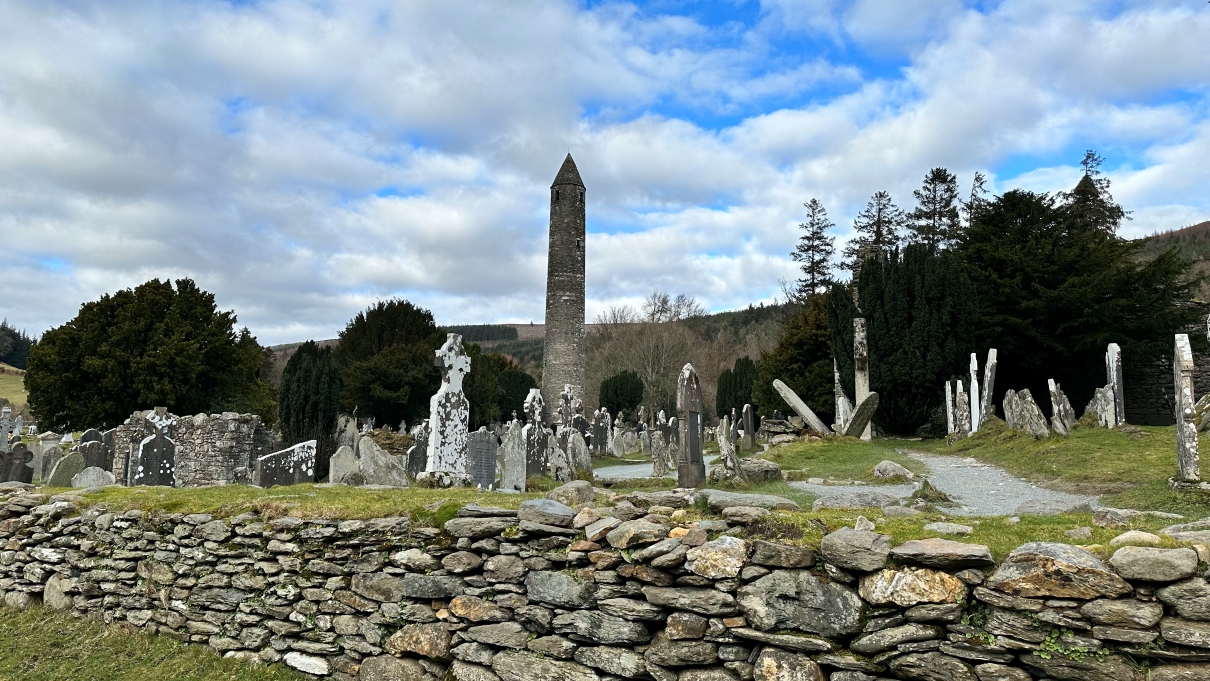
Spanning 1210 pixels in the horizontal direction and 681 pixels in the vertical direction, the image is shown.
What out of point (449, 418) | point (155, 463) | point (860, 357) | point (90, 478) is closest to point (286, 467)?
point (155, 463)

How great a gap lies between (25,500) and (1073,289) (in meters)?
27.1

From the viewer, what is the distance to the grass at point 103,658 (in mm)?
5582

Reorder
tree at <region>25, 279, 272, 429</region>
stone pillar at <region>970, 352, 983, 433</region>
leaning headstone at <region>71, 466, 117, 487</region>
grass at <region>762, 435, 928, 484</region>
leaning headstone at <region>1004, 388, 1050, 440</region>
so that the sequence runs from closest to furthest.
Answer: leaning headstone at <region>71, 466, 117, 487</region> → grass at <region>762, 435, 928, 484</region> → leaning headstone at <region>1004, 388, 1050, 440</region> → stone pillar at <region>970, 352, 983, 433</region> → tree at <region>25, 279, 272, 429</region>

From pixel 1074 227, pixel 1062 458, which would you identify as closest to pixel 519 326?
pixel 1074 227

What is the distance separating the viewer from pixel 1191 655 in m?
2.99

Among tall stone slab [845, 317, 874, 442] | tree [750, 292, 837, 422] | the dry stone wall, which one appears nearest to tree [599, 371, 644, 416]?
tree [750, 292, 837, 422]

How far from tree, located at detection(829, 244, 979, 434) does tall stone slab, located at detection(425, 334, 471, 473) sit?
55.5 feet

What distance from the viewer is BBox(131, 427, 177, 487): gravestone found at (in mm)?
11641

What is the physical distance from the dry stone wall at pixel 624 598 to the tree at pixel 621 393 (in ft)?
123

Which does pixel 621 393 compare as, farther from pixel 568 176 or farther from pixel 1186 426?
pixel 1186 426

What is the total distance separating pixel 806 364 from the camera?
96.9 ft

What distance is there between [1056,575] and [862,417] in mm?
18297

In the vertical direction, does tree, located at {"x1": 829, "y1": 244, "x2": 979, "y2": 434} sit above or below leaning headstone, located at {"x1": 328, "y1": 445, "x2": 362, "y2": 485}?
above

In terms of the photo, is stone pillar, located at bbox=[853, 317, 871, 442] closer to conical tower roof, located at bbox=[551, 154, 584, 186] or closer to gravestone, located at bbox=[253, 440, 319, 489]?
gravestone, located at bbox=[253, 440, 319, 489]
